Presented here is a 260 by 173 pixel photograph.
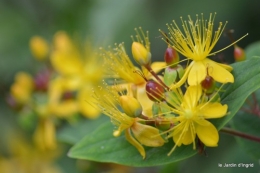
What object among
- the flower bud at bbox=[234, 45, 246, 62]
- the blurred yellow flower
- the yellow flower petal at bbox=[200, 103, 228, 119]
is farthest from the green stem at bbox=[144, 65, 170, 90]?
the blurred yellow flower

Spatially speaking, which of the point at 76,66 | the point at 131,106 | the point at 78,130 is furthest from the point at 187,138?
the point at 76,66

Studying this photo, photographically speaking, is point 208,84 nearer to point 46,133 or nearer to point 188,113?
point 188,113

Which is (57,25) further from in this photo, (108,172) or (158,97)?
(158,97)

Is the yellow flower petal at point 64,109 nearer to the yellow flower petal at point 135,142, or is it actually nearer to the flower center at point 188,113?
the yellow flower petal at point 135,142

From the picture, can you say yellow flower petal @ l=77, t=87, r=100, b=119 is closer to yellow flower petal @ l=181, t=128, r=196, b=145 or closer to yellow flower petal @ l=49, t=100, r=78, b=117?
yellow flower petal @ l=49, t=100, r=78, b=117

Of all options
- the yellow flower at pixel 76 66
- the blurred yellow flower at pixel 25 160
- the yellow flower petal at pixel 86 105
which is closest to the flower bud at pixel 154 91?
the yellow flower petal at pixel 86 105

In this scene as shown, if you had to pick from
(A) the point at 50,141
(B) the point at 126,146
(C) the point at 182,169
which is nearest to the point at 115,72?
(B) the point at 126,146
